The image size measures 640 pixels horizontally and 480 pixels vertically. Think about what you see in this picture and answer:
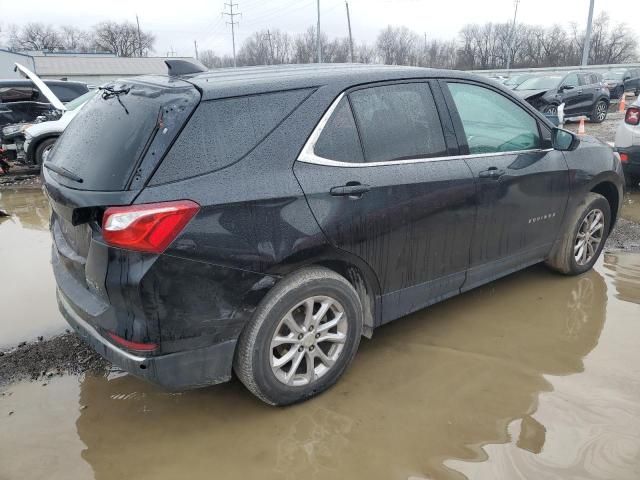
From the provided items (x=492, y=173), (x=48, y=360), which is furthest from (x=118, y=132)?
(x=492, y=173)

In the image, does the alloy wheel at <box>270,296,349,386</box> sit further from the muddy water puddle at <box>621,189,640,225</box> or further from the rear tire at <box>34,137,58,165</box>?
the rear tire at <box>34,137,58,165</box>

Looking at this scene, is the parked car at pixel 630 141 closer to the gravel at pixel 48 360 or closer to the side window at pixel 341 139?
the side window at pixel 341 139

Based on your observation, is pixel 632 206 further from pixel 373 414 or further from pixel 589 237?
pixel 373 414

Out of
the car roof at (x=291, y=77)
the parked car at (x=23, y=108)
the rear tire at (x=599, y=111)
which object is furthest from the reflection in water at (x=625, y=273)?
the rear tire at (x=599, y=111)

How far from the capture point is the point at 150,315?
7.47 ft

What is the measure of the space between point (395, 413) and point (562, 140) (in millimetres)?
2604

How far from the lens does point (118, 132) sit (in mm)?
2514

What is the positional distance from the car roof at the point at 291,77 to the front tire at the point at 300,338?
0.99 meters

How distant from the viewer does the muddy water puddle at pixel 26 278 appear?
386cm

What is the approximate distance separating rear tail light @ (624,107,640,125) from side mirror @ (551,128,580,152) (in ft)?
11.8

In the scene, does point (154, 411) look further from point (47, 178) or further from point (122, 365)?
point (47, 178)

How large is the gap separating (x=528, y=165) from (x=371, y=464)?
Answer: 2.43 meters

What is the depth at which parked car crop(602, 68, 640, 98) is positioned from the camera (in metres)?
23.5

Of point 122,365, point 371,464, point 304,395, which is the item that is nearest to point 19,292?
point 122,365
